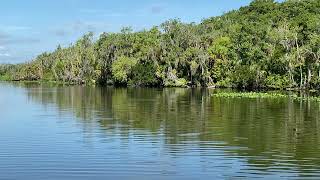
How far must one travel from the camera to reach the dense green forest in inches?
2995

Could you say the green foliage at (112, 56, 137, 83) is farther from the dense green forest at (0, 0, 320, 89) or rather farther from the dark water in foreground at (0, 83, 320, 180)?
the dark water in foreground at (0, 83, 320, 180)

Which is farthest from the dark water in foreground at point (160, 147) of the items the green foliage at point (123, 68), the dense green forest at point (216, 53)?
the green foliage at point (123, 68)

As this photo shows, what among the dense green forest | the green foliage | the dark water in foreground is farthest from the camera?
the green foliage

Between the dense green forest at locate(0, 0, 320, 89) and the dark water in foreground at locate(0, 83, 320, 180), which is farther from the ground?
the dense green forest at locate(0, 0, 320, 89)

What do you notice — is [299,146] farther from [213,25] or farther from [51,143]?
[213,25]

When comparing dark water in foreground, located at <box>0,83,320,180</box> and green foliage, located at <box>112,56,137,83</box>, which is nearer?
dark water in foreground, located at <box>0,83,320,180</box>

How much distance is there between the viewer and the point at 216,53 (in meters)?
95.1

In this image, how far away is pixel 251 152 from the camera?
19.1 metres

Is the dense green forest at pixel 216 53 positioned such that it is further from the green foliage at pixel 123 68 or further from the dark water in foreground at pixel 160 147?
the dark water in foreground at pixel 160 147

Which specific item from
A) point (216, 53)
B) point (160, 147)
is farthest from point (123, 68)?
point (160, 147)

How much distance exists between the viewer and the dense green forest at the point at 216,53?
250 feet

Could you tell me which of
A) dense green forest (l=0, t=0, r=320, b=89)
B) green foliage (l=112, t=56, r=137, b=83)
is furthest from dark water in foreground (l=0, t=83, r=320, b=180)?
green foliage (l=112, t=56, r=137, b=83)

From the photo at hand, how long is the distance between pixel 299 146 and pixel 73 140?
9436 millimetres

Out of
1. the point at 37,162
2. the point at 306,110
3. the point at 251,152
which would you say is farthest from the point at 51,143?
the point at 306,110
